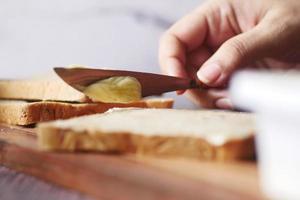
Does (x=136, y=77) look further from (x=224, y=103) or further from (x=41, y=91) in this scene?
(x=224, y=103)

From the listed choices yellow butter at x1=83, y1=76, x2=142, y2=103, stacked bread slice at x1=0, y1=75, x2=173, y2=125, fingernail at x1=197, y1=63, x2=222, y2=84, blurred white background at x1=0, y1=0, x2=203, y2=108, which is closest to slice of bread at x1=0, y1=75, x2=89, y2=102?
stacked bread slice at x1=0, y1=75, x2=173, y2=125

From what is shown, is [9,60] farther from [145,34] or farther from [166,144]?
[166,144]

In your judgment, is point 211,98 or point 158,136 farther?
point 211,98

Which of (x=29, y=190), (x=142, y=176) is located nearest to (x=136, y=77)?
(x=29, y=190)

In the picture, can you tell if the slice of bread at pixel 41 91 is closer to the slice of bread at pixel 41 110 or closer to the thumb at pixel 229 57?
the slice of bread at pixel 41 110

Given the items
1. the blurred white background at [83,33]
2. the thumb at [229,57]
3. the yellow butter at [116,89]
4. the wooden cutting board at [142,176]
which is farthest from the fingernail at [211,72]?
the blurred white background at [83,33]

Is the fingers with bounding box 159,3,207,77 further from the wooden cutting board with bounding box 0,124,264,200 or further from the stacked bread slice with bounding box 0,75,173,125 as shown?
the wooden cutting board with bounding box 0,124,264,200

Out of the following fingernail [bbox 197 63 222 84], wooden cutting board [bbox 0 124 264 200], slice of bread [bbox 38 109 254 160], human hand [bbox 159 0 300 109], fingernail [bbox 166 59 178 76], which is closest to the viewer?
wooden cutting board [bbox 0 124 264 200]
